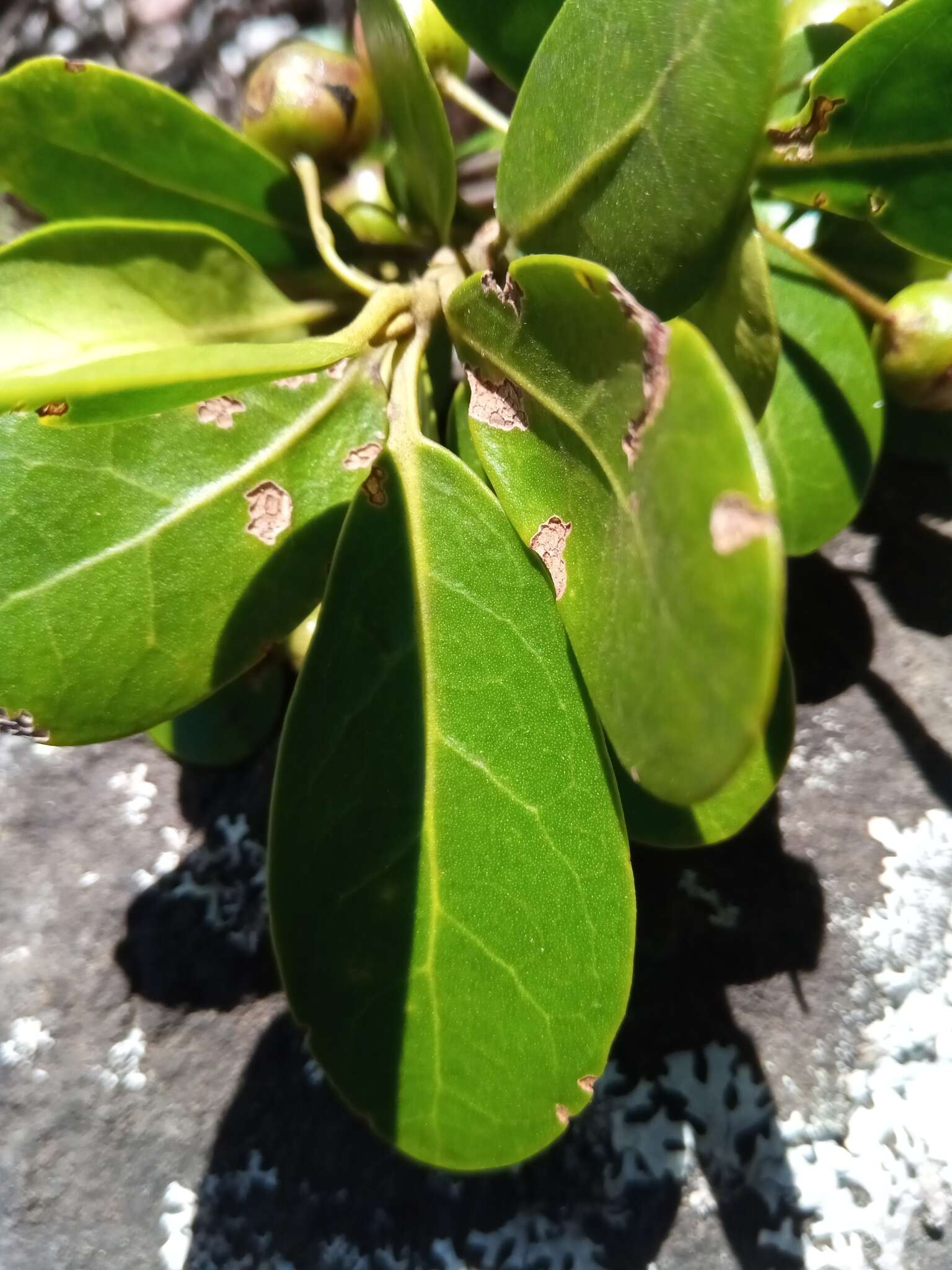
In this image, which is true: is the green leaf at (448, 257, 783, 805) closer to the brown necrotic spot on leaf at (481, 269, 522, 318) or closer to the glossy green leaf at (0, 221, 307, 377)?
the brown necrotic spot on leaf at (481, 269, 522, 318)

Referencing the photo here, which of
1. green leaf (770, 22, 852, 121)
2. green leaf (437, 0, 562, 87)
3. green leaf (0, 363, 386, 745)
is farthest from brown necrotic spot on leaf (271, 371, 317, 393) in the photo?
green leaf (770, 22, 852, 121)

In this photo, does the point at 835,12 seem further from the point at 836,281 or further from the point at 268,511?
the point at 268,511

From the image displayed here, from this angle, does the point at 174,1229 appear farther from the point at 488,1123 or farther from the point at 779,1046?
the point at 779,1046

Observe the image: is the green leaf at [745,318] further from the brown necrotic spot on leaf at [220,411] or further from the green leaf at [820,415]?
the brown necrotic spot on leaf at [220,411]

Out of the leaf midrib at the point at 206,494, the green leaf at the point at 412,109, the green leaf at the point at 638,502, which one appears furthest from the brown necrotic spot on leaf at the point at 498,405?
the green leaf at the point at 412,109

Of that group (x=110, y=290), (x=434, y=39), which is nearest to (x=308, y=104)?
(x=434, y=39)

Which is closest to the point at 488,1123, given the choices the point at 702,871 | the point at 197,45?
the point at 702,871
